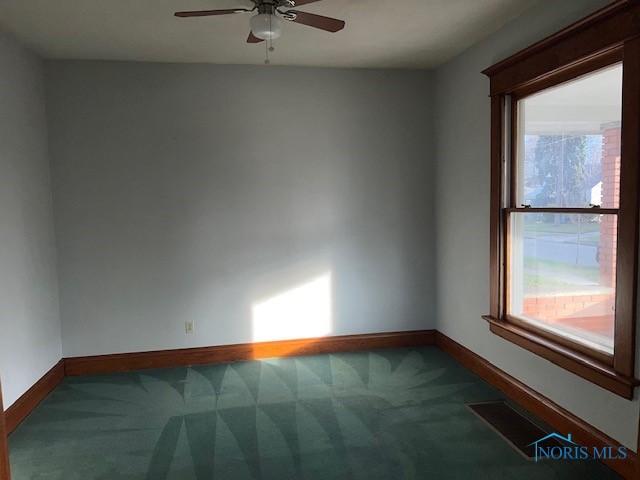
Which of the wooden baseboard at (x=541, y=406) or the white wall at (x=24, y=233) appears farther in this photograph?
the white wall at (x=24, y=233)

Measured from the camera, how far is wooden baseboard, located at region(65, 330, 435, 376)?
389cm

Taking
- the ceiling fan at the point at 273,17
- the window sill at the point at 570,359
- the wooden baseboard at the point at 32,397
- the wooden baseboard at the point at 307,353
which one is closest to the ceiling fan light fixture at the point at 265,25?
the ceiling fan at the point at 273,17

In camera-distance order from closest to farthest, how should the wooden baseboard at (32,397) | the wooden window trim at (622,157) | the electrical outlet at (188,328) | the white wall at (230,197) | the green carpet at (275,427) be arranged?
the wooden window trim at (622,157) < the green carpet at (275,427) < the wooden baseboard at (32,397) < the white wall at (230,197) < the electrical outlet at (188,328)

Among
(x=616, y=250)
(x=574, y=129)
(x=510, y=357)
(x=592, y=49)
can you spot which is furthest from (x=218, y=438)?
(x=592, y=49)

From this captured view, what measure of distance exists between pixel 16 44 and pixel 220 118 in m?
1.52

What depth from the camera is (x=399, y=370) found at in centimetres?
380

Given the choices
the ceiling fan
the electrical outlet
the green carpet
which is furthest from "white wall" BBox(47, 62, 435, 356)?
the ceiling fan

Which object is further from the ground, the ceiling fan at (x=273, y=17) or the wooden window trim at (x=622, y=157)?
the ceiling fan at (x=273, y=17)

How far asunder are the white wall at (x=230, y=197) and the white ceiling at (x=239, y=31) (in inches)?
10.1

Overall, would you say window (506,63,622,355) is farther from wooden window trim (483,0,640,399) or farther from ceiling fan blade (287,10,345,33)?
ceiling fan blade (287,10,345,33)

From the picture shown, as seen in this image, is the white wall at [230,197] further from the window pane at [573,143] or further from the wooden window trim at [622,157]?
the window pane at [573,143]

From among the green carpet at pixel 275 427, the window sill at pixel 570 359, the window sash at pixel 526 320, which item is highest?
the window sash at pixel 526 320

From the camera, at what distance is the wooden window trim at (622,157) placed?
220 centimetres

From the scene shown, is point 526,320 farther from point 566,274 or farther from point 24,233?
point 24,233
